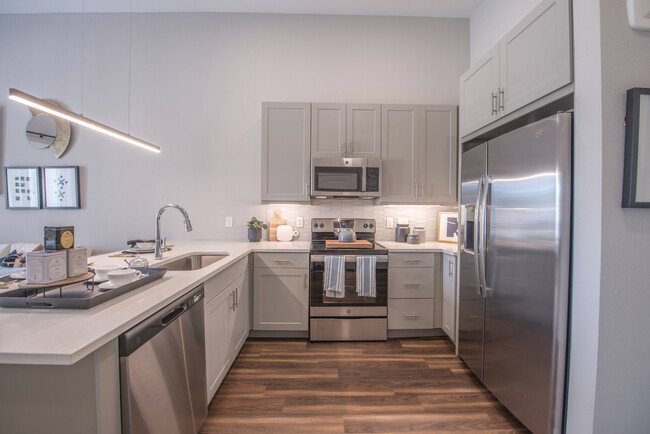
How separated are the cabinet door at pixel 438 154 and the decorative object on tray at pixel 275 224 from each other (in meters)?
1.54

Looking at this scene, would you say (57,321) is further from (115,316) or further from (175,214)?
(175,214)

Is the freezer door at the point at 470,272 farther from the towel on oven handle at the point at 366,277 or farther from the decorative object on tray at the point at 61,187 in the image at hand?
the decorative object on tray at the point at 61,187

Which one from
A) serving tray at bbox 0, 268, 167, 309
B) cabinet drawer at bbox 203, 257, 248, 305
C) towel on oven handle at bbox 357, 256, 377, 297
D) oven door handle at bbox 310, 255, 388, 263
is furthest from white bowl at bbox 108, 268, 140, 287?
towel on oven handle at bbox 357, 256, 377, 297

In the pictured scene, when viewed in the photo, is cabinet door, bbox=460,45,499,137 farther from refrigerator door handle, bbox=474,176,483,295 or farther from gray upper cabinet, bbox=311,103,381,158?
gray upper cabinet, bbox=311,103,381,158

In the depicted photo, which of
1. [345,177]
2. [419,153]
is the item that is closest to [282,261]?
[345,177]

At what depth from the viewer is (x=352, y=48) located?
3059mm

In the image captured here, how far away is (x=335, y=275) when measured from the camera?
2.45m

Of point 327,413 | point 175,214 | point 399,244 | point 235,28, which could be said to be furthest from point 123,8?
point 327,413

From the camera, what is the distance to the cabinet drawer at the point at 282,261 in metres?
2.52

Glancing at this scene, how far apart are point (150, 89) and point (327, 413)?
3.61 metres

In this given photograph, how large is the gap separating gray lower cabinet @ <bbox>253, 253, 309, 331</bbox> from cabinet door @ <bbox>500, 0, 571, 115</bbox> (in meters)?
1.98

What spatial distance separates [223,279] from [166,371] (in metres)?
0.75

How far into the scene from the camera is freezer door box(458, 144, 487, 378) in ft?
6.05

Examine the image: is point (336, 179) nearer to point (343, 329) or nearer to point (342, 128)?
point (342, 128)
